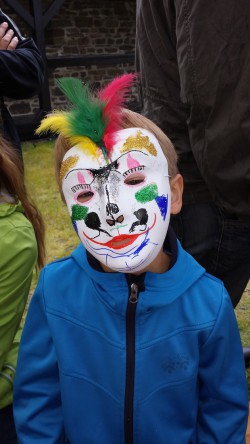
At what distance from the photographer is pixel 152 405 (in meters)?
1.22

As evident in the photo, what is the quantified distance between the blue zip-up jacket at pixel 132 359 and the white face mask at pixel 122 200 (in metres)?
0.12

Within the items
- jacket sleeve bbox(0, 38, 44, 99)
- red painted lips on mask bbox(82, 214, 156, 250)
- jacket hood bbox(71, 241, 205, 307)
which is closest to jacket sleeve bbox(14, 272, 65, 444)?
jacket hood bbox(71, 241, 205, 307)

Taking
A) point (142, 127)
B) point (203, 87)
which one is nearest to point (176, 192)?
point (142, 127)

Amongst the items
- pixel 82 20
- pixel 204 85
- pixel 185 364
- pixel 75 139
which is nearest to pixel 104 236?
pixel 75 139

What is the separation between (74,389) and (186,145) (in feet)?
2.83

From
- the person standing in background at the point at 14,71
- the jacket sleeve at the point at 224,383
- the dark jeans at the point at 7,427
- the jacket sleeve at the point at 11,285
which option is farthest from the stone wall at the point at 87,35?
the jacket sleeve at the point at 224,383

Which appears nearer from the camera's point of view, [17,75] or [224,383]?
[224,383]

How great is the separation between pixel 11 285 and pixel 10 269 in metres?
0.06

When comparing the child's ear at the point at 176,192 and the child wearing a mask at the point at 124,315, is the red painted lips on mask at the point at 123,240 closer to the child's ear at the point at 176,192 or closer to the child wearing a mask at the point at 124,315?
the child wearing a mask at the point at 124,315

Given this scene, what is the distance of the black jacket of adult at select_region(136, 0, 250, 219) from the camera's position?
4.19 ft

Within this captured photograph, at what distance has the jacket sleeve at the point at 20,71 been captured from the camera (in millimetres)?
2438

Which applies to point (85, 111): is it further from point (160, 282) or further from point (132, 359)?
point (132, 359)

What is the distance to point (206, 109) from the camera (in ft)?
4.54

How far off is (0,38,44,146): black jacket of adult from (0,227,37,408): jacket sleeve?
39.8 inches
